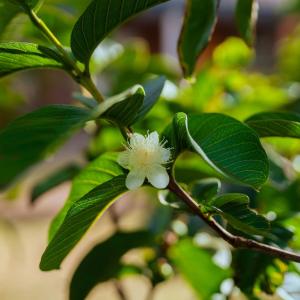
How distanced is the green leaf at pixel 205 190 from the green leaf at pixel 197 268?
0.82ft

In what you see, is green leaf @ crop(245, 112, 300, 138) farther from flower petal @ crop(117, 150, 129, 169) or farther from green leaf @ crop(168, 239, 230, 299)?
green leaf @ crop(168, 239, 230, 299)

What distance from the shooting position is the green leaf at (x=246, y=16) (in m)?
0.67

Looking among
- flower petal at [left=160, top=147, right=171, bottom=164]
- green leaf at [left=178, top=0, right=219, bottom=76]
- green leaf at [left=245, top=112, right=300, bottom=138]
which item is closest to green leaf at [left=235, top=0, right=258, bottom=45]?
green leaf at [left=178, top=0, right=219, bottom=76]

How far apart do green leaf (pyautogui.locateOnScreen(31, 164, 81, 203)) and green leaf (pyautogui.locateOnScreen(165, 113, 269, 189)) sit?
46 cm

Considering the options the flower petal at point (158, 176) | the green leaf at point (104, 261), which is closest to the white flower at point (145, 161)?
the flower petal at point (158, 176)

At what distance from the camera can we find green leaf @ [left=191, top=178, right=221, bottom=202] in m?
0.58

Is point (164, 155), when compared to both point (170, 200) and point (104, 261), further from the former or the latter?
point (104, 261)

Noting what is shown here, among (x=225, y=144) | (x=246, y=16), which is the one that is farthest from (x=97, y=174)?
(x=246, y=16)

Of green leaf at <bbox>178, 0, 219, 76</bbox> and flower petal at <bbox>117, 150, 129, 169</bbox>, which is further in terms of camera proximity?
green leaf at <bbox>178, 0, 219, 76</bbox>

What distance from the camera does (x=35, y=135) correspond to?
0.42 m

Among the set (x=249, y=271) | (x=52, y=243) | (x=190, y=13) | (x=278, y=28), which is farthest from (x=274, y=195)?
(x=278, y=28)

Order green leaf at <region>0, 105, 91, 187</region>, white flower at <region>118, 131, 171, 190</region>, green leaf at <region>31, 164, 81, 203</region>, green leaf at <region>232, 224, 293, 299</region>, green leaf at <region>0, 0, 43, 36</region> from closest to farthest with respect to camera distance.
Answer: green leaf at <region>0, 105, 91, 187</region>
white flower at <region>118, 131, 171, 190</region>
green leaf at <region>0, 0, 43, 36</region>
green leaf at <region>232, 224, 293, 299</region>
green leaf at <region>31, 164, 81, 203</region>

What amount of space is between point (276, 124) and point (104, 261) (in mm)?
411

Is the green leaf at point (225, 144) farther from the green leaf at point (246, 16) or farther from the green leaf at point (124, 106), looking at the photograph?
the green leaf at point (246, 16)
